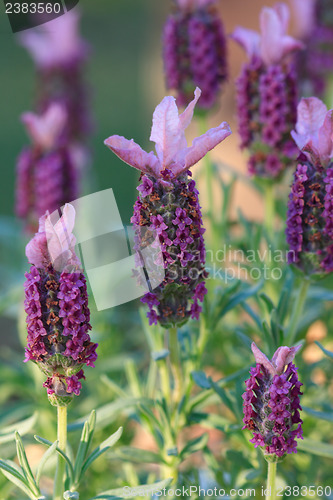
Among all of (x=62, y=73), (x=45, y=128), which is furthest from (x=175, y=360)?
(x=62, y=73)

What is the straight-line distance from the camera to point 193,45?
1598mm

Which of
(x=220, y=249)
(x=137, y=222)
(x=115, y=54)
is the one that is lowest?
(x=115, y=54)

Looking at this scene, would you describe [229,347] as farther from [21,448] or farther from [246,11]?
[246,11]

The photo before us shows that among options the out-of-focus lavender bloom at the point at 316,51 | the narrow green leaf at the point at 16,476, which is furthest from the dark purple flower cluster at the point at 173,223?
the out-of-focus lavender bloom at the point at 316,51

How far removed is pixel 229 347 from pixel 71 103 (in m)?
1.21

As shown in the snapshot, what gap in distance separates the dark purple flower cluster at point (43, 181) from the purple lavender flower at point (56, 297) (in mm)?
799

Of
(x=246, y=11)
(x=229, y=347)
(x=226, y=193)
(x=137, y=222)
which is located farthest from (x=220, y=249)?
(x=246, y=11)

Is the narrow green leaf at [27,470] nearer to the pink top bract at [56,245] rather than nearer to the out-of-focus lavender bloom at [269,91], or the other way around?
the pink top bract at [56,245]

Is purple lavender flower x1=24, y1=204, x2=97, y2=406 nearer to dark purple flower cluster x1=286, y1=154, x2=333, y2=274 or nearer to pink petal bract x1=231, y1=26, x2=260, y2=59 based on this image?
dark purple flower cluster x1=286, y1=154, x2=333, y2=274

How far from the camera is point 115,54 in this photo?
8.42 m

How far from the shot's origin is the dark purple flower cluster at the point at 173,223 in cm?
92

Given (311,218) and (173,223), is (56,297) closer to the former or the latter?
(173,223)

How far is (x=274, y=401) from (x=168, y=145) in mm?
399

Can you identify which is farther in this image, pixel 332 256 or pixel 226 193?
pixel 226 193
